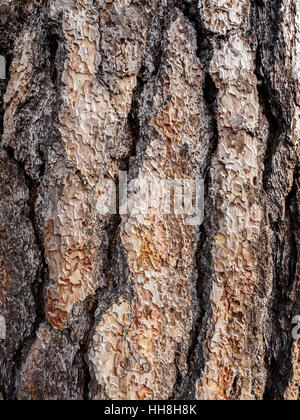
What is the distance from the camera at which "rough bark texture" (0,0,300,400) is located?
29.3 inches

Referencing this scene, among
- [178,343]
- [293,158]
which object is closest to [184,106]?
[293,158]

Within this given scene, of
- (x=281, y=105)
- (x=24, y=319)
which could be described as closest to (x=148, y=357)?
(x=24, y=319)

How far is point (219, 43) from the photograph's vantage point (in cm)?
76

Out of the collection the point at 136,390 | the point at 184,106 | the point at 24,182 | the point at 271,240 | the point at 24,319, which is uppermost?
the point at 184,106

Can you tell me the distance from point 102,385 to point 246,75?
626 mm

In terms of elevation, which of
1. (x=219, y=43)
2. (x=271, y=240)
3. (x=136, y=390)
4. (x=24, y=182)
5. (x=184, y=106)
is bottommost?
(x=136, y=390)

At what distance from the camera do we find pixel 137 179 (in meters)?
0.75

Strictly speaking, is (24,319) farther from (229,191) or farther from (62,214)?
(229,191)

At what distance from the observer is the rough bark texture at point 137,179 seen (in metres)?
0.74

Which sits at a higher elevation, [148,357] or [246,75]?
[246,75]

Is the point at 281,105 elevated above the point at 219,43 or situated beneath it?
situated beneath

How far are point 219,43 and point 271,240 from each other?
38 cm

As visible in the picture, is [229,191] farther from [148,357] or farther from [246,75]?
[148,357]

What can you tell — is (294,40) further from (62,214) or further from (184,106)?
(62,214)
